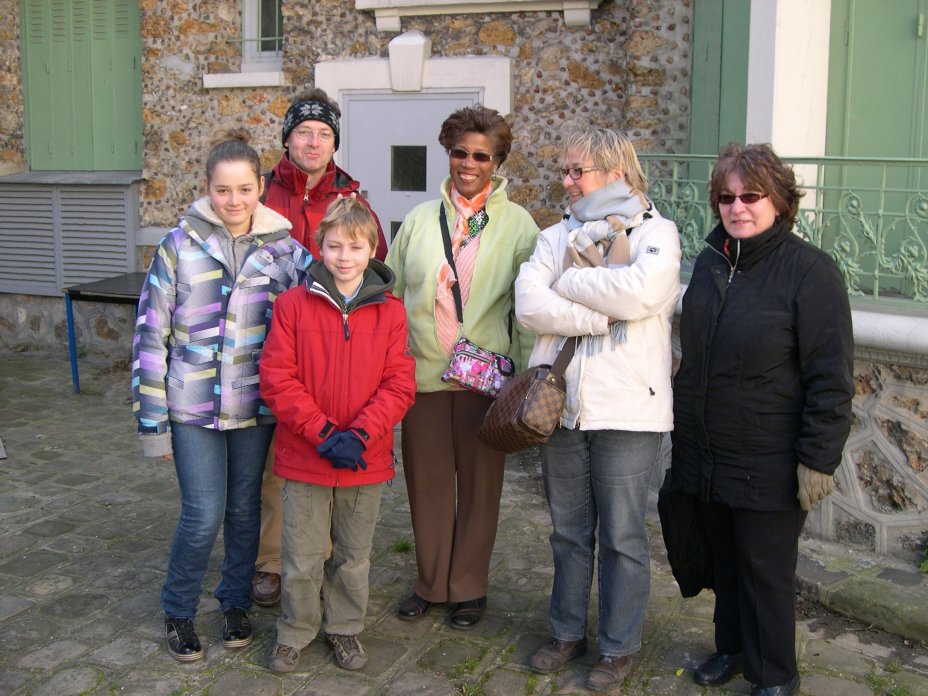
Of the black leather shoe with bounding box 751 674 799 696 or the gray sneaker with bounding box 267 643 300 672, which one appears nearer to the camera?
the black leather shoe with bounding box 751 674 799 696

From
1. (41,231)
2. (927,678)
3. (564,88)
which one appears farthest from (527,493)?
(41,231)

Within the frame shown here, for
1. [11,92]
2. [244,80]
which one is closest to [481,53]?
[244,80]

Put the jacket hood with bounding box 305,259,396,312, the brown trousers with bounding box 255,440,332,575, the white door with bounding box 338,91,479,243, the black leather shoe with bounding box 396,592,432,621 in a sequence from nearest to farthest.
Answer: the jacket hood with bounding box 305,259,396,312 → the black leather shoe with bounding box 396,592,432,621 → the brown trousers with bounding box 255,440,332,575 → the white door with bounding box 338,91,479,243

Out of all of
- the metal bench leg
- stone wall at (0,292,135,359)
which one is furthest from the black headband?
stone wall at (0,292,135,359)

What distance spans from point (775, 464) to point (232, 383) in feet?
6.01

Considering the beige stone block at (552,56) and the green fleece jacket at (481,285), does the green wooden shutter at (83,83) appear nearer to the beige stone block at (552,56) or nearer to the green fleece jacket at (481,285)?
the beige stone block at (552,56)

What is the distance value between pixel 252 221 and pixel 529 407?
4.02 ft

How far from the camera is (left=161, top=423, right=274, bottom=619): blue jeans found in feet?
11.9

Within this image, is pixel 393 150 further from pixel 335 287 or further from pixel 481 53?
pixel 335 287

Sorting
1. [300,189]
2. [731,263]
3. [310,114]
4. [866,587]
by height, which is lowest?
[866,587]

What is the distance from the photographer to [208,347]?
3.59 m

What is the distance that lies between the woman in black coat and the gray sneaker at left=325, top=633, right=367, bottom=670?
130 cm

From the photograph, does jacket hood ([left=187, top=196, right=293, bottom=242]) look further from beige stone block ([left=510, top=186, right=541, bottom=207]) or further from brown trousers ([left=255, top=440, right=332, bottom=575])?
beige stone block ([left=510, top=186, right=541, bottom=207])

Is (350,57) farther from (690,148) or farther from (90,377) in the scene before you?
(90,377)
